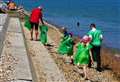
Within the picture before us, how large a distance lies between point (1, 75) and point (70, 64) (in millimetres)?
8909

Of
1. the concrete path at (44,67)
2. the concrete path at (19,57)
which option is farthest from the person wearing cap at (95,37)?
the concrete path at (19,57)

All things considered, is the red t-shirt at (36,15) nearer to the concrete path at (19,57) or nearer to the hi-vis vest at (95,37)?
the concrete path at (19,57)

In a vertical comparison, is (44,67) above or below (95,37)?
below

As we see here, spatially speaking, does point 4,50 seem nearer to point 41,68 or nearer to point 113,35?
point 41,68

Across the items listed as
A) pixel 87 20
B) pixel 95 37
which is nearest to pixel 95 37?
pixel 95 37

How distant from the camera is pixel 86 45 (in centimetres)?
1748

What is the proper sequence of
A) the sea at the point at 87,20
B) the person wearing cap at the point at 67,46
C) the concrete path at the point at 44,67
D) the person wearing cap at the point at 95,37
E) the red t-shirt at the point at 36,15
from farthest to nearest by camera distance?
1. the sea at the point at 87,20
2. the red t-shirt at the point at 36,15
3. the person wearing cap at the point at 67,46
4. the person wearing cap at the point at 95,37
5. the concrete path at the point at 44,67

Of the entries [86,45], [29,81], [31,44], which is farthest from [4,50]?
[31,44]

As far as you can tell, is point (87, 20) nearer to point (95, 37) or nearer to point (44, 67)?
point (95, 37)

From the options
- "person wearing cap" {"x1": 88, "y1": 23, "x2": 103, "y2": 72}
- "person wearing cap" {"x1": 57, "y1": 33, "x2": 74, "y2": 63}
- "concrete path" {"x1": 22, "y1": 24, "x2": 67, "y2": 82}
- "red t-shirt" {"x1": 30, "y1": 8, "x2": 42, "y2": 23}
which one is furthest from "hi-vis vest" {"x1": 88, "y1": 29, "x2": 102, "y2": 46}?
"red t-shirt" {"x1": 30, "y1": 8, "x2": 42, "y2": 23}

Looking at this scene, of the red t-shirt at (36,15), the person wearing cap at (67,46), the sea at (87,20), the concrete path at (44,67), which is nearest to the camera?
the concrete path at (44,67)

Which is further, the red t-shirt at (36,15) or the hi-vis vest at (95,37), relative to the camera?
the red t-shirt at (36,15)

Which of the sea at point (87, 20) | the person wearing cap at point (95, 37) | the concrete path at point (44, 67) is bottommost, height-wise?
the sea at point (87, 20)

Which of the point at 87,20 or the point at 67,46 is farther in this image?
the point at 87,20
